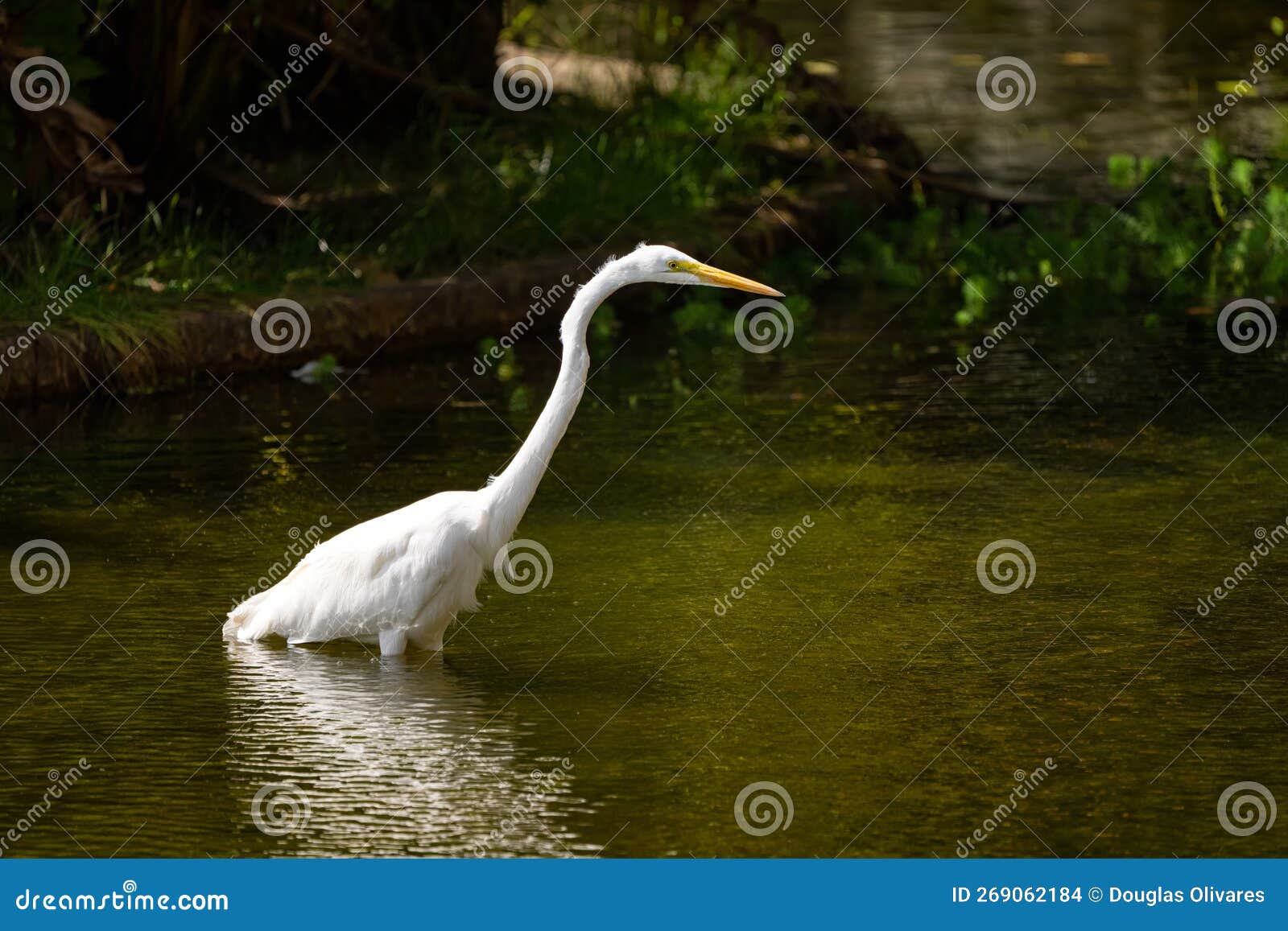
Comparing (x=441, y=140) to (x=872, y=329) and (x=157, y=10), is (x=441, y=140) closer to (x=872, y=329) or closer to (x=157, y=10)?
(x=157, y=10)

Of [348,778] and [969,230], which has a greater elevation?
[969,230]

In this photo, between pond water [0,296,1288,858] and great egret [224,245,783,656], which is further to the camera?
great egret [224,245,783,656]

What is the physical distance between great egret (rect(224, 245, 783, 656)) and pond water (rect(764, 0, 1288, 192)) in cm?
868

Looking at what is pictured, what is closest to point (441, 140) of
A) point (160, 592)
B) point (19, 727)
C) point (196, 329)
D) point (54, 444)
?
point (196, 329)

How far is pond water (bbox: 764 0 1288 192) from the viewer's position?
15.3m

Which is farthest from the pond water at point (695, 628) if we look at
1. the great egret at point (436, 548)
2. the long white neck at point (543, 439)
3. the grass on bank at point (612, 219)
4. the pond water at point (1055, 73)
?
the pond water at point (1055, 73)

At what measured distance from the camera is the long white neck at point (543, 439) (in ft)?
20.3

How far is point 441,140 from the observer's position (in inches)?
523

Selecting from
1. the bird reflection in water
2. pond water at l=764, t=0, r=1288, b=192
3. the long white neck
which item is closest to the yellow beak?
the long white neck

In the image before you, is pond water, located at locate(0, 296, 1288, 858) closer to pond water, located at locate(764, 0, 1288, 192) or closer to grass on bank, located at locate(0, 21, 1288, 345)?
grass on bank, located at locate(0, 21, 1288, 345)

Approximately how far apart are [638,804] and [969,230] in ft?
27.8

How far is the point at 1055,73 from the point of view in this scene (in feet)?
60.6

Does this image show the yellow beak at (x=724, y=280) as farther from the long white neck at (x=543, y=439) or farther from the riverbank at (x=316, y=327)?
the riverbank at (x=316, y=327)

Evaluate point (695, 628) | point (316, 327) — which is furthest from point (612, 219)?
point (695, 628)
